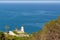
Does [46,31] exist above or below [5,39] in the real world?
below

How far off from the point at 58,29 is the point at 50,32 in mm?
212

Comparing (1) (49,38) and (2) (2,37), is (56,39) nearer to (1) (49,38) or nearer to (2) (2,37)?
(1) (49,38)

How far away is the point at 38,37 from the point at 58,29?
0.80 meters

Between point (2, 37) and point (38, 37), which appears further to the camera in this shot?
point (2, 37)

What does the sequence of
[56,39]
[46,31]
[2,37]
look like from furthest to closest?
[2,37] → [46,31] → [56,39]

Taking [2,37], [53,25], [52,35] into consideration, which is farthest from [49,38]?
[2,37]

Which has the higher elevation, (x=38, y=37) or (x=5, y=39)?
(x=5, y=39)

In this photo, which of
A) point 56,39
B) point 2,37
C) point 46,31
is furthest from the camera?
point 2,37

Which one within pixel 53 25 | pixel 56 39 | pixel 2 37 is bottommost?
pixel 56 39

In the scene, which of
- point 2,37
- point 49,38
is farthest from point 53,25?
point 2,37

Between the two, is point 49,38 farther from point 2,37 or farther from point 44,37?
point 2,37

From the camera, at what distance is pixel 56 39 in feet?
20.4

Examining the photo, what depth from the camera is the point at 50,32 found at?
21.2 ft

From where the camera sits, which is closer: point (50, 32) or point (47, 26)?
point (50, 32)
